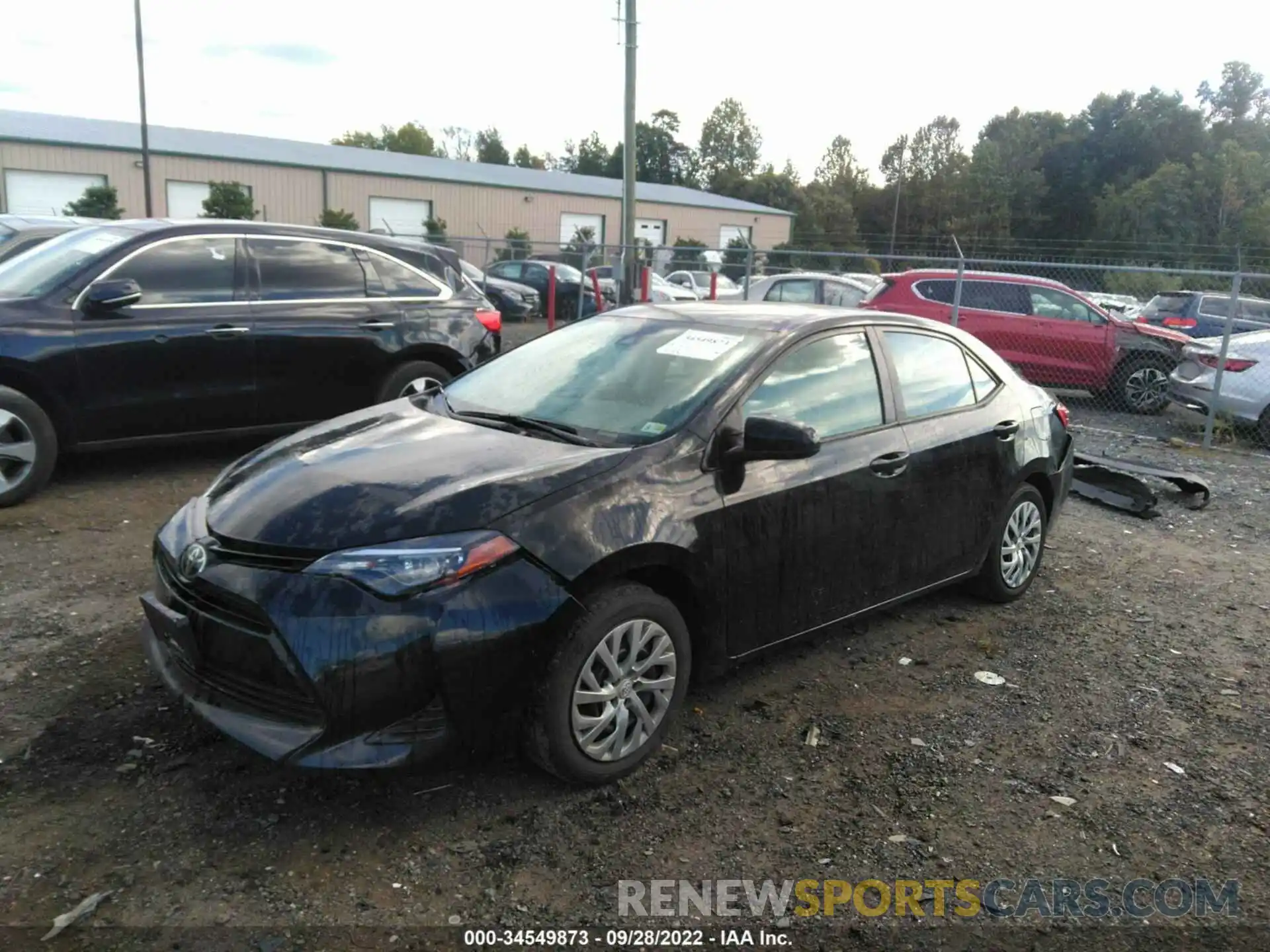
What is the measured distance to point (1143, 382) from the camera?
12.6 meters

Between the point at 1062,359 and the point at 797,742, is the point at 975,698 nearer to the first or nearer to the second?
the point at 797,742

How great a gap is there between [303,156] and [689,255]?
17.4 meters

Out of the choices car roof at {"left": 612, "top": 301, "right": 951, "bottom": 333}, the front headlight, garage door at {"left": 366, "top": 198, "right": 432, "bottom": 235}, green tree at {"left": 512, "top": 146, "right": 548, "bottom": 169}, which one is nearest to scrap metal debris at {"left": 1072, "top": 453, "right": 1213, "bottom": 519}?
car roof at {"left": 612, "top": 301, "right": 951, "bottom": 333}

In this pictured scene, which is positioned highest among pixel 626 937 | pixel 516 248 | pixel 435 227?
pixel 435 227

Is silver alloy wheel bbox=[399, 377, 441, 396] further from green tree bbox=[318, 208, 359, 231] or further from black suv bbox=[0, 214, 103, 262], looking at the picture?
green tree bbox=[318, 208, 359, 231]

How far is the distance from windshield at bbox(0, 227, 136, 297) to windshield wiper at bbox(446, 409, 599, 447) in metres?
3.51

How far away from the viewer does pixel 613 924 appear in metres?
2.71

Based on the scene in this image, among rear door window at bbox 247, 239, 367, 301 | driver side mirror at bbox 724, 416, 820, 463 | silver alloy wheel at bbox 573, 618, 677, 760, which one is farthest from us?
rear door window at bbox 247, 239, 367, 301

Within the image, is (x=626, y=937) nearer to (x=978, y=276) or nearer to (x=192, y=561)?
(x=192, y=561)

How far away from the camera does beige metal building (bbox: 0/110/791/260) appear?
3428 centimetres

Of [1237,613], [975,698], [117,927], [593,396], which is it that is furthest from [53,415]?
[1237,613]

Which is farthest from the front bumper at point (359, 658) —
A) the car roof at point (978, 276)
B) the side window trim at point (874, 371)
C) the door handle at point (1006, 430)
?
the car roof at point (978, 276)

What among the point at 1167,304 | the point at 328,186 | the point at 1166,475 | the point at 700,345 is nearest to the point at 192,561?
the point at 700,345

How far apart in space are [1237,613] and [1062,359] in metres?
8.02
